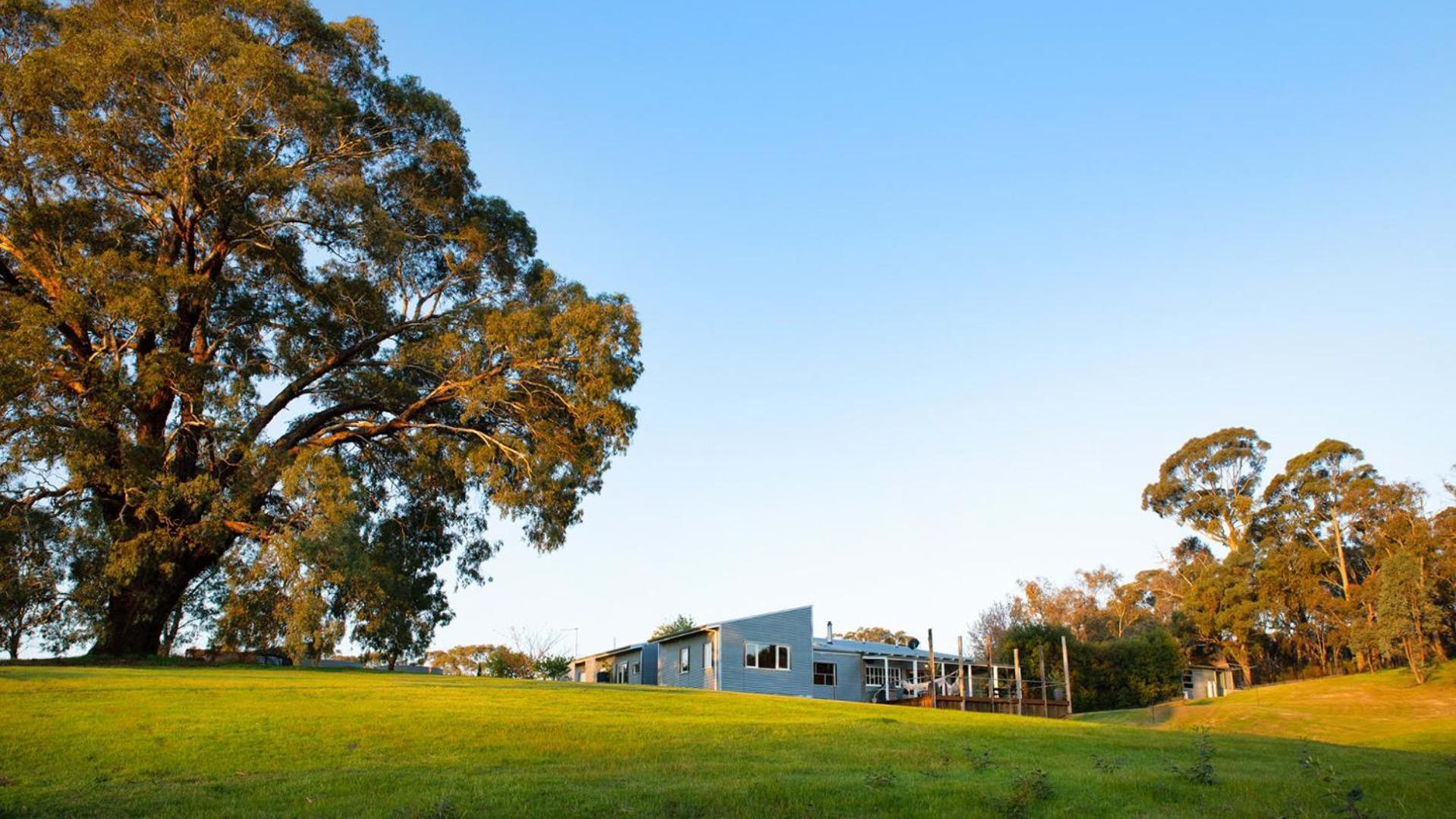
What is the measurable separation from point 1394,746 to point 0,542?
34.0m

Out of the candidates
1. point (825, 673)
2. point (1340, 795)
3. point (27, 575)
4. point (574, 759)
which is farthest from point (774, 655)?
point (1340, 795)

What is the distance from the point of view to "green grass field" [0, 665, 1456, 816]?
34.0ft

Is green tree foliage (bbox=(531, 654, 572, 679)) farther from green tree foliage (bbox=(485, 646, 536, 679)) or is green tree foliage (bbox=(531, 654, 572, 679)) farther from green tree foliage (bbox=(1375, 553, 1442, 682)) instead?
green tree foliage (bbox=(1375, 553, 1442, 682))

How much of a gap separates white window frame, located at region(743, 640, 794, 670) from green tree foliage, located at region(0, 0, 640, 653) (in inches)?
521

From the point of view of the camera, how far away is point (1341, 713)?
38.4 meters

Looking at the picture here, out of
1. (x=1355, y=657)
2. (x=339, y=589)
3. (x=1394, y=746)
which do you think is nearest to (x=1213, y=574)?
(x=1355, y=657)

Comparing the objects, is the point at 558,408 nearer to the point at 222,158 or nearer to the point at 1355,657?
the point at 222,158

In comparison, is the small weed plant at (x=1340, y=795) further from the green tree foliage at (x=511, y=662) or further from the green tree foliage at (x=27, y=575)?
the green tree foliage at (x=511, y=662)

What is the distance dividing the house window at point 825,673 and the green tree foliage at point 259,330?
58.3 ft

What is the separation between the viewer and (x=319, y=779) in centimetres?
1102

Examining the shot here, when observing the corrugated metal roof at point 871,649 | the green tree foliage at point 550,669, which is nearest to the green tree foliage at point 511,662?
the green tree foliage at point 550,669

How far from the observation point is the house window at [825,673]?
44750 mm

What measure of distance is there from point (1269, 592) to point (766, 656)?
1444 inches

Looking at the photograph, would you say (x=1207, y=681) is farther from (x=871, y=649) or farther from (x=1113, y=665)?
(x=871, y=649)
